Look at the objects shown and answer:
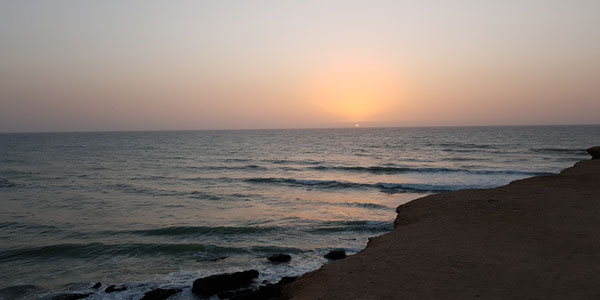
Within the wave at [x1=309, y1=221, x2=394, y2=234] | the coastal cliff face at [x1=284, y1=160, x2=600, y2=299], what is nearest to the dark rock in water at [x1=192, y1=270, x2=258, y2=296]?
the coastal cliff face at [x1=284, y1=160, x2=600, y2=299]

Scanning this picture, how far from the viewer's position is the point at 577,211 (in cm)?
1199

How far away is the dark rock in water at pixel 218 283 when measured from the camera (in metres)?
9.73

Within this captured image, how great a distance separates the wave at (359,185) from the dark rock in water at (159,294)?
733 inches

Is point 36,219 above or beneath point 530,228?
beneath

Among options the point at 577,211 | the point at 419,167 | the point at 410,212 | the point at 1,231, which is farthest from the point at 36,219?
the point at 419,167

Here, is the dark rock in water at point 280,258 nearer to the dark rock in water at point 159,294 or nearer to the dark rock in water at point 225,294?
the dark rock in water at point 225,294

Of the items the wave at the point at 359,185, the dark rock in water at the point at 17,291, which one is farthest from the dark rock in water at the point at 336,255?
the wave at the point at 359,185

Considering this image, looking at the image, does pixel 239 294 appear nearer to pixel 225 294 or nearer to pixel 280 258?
pixel 225 294

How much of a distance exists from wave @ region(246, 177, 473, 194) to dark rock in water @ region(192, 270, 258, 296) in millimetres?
17307

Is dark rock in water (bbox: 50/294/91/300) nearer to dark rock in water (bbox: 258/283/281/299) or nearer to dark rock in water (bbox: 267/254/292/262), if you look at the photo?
dark rock in water (bbox: 258/283/281/299)

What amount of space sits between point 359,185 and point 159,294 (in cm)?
2122

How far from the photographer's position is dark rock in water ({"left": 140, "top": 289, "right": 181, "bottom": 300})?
9422 millimetres

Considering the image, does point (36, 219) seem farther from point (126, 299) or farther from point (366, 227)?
point (366, 227)

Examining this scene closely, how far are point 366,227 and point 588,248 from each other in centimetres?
882
